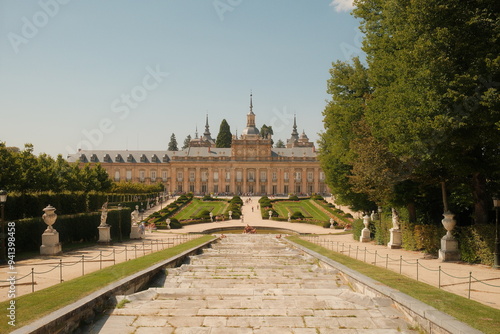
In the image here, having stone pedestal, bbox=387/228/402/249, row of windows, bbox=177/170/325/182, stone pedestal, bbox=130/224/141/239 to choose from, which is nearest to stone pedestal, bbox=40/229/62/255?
stone pedestal, bbox=130/224/141/239

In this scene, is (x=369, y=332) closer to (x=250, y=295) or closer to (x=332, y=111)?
(x=250, y=295)

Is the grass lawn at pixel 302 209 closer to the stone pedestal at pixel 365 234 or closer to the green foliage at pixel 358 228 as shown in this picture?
the green foliage at pixel 358 228

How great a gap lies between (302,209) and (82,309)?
4236 centimetres

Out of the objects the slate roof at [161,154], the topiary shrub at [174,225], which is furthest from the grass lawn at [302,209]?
the slate roof at [161,154]

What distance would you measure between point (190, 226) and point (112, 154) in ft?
189

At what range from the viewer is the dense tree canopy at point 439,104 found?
9945 millimetres

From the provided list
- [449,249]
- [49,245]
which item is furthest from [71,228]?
[449,249]

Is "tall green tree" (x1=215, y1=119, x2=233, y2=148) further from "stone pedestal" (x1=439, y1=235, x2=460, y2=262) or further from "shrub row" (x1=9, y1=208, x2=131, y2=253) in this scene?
"stone pedestal" (x1=439, y1=235, x2=460, y2=262)

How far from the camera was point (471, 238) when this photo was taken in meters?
12.5

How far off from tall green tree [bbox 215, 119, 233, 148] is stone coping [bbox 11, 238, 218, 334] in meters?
80.8

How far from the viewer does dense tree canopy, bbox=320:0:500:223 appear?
995 cm

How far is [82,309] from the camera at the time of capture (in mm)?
5809

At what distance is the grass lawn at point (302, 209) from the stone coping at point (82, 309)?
32.2 m

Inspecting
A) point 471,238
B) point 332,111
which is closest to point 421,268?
point 471,238
